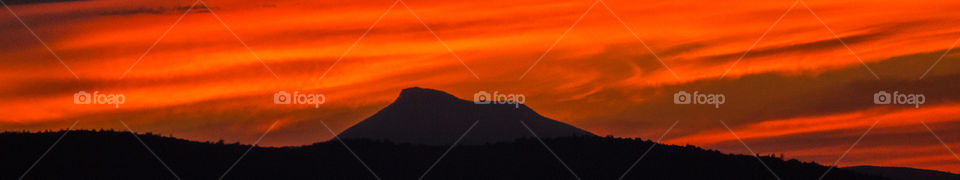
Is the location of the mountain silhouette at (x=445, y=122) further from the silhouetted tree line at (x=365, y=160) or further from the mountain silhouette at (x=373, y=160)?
the silhouetted tree line at (x=365, y=160)

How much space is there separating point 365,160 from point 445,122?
19.2 m

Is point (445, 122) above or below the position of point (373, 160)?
above

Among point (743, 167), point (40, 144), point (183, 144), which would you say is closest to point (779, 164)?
point (743, 167)

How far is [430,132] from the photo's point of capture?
180 feet

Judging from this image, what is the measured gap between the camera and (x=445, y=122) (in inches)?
2188

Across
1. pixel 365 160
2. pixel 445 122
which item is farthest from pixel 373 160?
pixel 445 122

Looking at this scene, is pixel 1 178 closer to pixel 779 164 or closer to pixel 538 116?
pixel 779 164

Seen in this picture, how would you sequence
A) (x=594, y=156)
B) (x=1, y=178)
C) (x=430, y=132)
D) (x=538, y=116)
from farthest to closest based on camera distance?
(x=538, y=116) < (x=430, y=132) < (x=594, y=156) < (x=1, y=178)

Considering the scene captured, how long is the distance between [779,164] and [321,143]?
1927 cm

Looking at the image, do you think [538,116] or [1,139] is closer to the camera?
[1,139]

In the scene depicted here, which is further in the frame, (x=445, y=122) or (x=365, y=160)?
(x=445, y=122)

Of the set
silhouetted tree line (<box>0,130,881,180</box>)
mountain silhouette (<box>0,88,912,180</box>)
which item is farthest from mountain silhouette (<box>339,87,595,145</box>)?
silhouetted tree line (<box>0,130,881,180</box>)

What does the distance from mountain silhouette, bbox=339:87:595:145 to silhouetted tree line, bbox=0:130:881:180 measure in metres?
13.5

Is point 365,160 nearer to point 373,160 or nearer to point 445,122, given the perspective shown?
point 373,160
